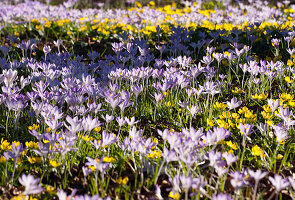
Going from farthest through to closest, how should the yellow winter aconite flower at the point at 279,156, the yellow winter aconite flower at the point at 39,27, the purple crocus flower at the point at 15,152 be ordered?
the yellow winter aconite flower at the point at 39,27, the yellow winter aconite flower at the point at 279,156, the purple crocus flower at the point at 15,152

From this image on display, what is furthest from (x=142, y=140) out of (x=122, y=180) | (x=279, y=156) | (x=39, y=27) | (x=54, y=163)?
(x=39, y=27)

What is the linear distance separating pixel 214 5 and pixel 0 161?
26.6 feet

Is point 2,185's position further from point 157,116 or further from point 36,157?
point 157,116

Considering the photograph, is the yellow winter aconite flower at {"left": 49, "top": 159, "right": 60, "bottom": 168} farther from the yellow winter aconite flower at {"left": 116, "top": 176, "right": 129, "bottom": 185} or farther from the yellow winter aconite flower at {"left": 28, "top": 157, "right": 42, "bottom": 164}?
the yellow winter aconite flower at {"left": 116, "top": 176, "right": 129, "bottom": 185}

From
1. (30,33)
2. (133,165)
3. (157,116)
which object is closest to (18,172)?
(133,165)

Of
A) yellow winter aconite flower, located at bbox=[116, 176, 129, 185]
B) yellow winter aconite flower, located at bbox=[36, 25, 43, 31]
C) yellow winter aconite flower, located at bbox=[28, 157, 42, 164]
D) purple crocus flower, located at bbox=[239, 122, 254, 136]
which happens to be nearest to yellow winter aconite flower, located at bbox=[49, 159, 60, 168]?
yellow winter aconite flower, located at bbox=[28, 157, 42, 164]

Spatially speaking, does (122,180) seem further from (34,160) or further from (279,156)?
(279,156)

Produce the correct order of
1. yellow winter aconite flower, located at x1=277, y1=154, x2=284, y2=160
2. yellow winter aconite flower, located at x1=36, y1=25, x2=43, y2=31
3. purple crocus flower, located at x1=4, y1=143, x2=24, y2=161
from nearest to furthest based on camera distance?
1. purple crocus flower, located at x1=4, y1=143, x2=24, y2=161
2. yellow winter aconite flower, located at x1=277, y1=154, x2=284, y2=160
3. yellow winter aconite flower, located at x1=36, y1=25, x2=43, y2=31

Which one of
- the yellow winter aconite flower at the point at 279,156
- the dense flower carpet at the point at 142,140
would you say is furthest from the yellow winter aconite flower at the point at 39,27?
the yellow winter aconite flower at the point at 279,156

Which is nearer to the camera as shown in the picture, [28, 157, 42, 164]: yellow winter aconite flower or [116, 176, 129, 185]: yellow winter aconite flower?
[116, 176, 129, 185]: yellow winter aconite flower

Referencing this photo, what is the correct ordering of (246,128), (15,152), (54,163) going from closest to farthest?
1. (15,152)
2. (54,163)
3. (246,128)

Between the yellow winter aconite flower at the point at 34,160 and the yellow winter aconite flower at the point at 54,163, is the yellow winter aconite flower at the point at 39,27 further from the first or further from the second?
the yellow winter aconite flower at the point at 54,163

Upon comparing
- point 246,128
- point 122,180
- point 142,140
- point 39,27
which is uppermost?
point 39,27

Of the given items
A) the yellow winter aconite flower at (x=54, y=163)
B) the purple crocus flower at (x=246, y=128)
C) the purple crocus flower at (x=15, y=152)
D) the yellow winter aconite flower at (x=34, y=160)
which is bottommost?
the yellow winter aconite flower at (x=34, y=160)
